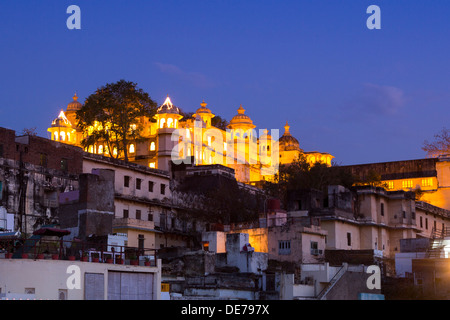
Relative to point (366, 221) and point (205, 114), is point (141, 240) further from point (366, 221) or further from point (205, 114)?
point (205, 114)

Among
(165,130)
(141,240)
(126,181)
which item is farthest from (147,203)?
(165,130)

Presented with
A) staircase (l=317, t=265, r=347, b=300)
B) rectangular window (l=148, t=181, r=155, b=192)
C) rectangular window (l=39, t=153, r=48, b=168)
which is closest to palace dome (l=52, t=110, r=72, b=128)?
rectangular window (l=148, t=181, r=155, b=192)

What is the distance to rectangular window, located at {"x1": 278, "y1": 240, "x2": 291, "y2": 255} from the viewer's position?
53966 mm

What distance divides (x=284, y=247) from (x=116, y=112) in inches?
1348

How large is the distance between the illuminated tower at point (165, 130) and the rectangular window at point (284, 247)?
3313cm

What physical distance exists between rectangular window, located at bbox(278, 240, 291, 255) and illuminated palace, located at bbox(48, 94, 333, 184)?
33.7 meters

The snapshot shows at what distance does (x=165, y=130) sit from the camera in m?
88.7

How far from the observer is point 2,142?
55.5 m

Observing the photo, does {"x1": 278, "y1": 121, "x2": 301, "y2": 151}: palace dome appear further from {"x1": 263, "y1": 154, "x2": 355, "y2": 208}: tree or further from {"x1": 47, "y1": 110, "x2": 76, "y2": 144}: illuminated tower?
{"x1": 263, "y1": 154, "x2": 355, "y2": 208}: tree

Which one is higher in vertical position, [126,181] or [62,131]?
[62,131]

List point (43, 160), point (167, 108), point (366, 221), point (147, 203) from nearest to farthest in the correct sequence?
point (43, 160) < point (147, 203) < point (366, 221) < point (167, 108)

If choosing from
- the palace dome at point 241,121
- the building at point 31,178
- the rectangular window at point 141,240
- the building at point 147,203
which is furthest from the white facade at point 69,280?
Answer: the palace dome at point 241,121
